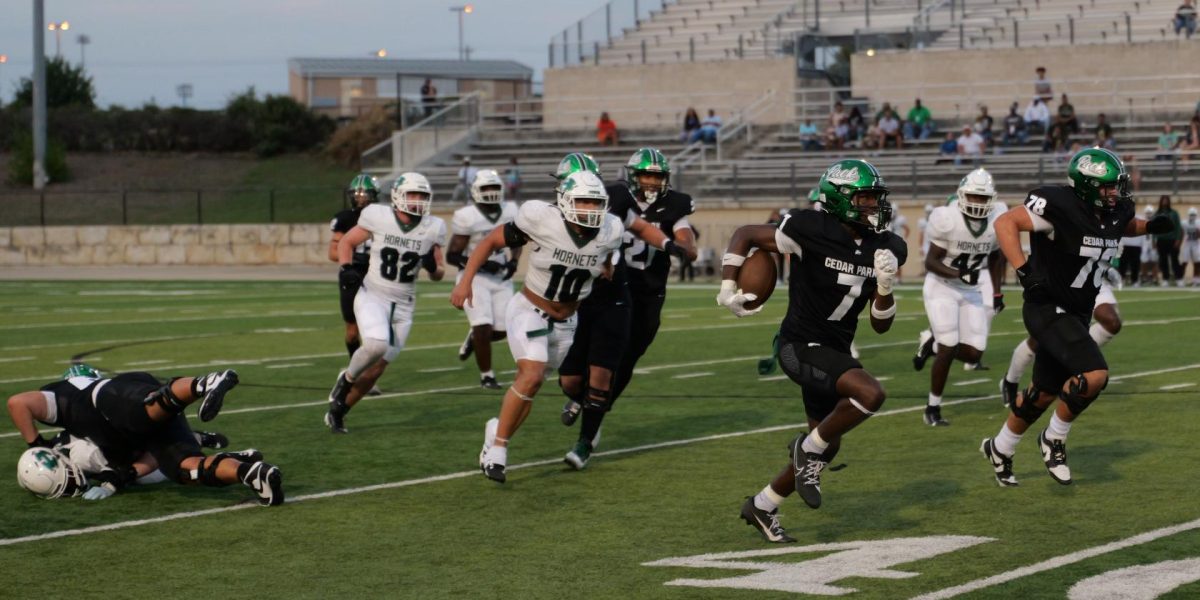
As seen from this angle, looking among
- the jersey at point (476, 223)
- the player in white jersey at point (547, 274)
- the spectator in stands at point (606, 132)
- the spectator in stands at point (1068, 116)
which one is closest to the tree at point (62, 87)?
the spectator in stands at point (606, 132)

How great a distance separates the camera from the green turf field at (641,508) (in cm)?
632

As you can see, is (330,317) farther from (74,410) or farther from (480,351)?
(74,410)

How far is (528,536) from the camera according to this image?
23.7 ft

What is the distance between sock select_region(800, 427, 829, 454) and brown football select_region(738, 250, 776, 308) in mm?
584

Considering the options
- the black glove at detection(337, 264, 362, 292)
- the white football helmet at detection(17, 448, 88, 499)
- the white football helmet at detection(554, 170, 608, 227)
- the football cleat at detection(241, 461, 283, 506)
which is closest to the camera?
the football cleat at detection(241, 461, 283, 506)

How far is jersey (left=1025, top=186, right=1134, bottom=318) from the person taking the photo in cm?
817

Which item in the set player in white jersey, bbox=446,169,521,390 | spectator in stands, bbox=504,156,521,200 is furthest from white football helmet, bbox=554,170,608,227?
spectator in stands, bbox=504,156,521,200

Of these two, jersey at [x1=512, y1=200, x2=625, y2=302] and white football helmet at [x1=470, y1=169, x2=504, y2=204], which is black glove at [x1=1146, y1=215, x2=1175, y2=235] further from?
white football helmet at [x1=470, y1=169, x2=504, y2=204]

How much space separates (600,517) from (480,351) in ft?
18.5

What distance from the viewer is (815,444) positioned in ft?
22.7

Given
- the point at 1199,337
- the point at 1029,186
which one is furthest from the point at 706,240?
the point at 1199,337

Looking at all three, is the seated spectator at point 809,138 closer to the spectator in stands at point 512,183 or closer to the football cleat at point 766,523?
the spectator in stands at point 512,183

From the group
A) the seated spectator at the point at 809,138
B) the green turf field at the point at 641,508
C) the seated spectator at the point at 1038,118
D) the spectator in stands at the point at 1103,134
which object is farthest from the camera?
the seated spectator at the point at 809,138

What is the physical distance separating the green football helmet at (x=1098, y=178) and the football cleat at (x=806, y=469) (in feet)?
7.12
